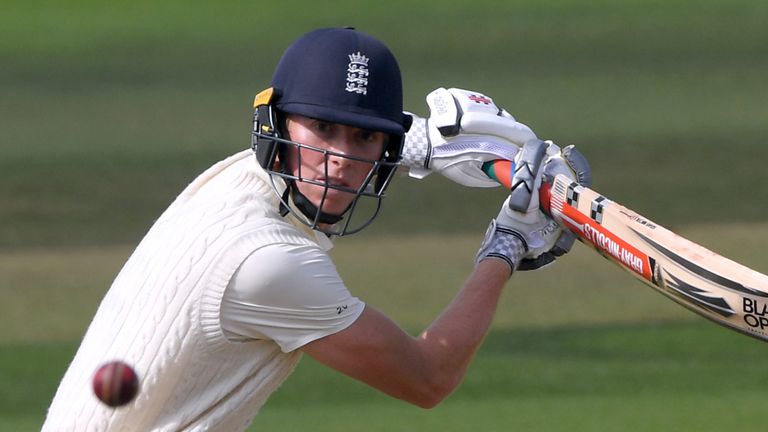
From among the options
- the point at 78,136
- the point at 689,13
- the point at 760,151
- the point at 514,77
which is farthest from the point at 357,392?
the point at 689,13

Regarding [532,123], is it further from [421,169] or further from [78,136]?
[421,169]

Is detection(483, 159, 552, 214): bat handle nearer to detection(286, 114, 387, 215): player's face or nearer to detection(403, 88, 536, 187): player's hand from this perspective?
detection(403, 88, 536, 187): player's hand

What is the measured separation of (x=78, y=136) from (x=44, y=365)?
5587mm

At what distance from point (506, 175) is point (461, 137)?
163 mm

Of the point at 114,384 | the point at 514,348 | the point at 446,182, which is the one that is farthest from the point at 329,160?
the point at 446,182

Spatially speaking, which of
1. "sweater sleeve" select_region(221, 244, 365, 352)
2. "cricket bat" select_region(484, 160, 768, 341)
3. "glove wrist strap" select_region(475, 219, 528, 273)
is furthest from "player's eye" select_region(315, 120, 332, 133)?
"cricket bat" select_region(484, 160, 768, 341)

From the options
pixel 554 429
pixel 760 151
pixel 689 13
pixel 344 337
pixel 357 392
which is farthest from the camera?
pixel 689 13

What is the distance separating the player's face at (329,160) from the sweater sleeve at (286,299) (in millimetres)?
139

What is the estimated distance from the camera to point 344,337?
290 centimetres

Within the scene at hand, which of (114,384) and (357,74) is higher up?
(357,74)

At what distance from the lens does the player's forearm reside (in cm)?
306

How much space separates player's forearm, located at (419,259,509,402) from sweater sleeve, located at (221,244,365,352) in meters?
0.23

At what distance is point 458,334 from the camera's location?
311 centimetres

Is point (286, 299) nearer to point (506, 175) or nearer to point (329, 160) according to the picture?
point (329, 160)
